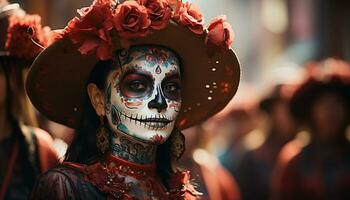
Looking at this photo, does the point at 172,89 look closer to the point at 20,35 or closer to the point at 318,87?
the point at 20,35

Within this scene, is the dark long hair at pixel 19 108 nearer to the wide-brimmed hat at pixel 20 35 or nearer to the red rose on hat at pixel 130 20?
the wide-brimmed hat at pixel 20 35

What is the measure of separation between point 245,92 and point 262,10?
370 inches

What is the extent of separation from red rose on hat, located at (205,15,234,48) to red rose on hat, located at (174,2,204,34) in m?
0.06

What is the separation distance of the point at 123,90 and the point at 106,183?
0.49m

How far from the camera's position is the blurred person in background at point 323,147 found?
1122 cm

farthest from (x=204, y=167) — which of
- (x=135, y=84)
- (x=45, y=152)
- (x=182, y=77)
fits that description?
(x=135, y=84)

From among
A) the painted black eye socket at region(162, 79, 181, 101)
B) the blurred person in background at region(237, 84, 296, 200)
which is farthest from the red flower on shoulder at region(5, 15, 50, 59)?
the blurred person in background at region(237, 84, 296, 200)

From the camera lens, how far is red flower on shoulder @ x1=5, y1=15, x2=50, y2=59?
313 inches

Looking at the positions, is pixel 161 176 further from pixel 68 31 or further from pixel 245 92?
pixel 245 92

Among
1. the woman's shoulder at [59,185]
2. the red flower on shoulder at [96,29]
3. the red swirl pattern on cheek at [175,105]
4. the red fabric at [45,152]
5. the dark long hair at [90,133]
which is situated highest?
the red flower on shoulder at [96,29]

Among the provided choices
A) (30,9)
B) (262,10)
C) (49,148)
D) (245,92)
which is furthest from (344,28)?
(49,148)

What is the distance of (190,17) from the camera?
24.3 feet

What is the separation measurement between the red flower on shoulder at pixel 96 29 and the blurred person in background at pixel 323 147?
4318 millimetres

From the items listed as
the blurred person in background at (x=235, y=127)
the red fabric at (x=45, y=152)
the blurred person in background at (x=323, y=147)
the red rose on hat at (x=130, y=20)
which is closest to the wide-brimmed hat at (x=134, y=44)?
the red rose on hat at (x=130, y=20)
